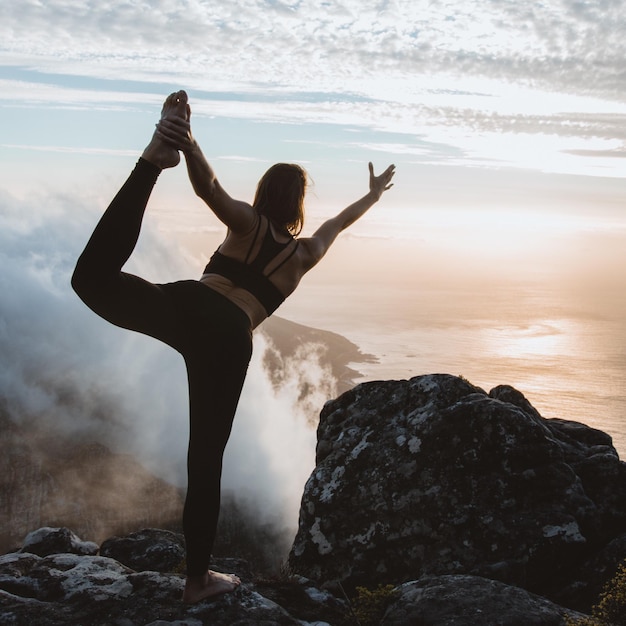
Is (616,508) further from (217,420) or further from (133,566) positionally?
(133,566)

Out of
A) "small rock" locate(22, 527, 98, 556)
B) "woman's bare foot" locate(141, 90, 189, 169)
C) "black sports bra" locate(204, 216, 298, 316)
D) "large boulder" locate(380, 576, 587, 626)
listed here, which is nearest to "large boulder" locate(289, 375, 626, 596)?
"large boulder" locate(380, 576, 587, 626)

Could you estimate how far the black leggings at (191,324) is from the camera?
4.71 metres

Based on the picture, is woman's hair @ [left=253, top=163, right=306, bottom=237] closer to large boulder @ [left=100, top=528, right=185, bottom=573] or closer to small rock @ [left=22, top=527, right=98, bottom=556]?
large boulder @ [left=100, top=528, right=185, bottom=573]

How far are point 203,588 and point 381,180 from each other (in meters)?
5.25

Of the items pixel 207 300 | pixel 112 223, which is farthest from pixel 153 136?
pixel 207 300

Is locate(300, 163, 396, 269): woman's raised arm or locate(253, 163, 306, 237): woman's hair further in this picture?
locate(300, 163, 396, 269): woman's raised arm

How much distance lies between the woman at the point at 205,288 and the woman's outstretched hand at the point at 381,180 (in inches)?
64.6

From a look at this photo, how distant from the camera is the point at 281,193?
5.92m

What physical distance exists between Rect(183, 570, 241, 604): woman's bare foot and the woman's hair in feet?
12.2

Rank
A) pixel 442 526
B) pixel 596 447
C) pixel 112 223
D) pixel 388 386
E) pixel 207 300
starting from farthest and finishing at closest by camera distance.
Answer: pixel 388 386 < pixel 596 447 < pixel 442 526 < pixel 207 300 < pixel 112 223

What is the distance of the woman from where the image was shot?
4.81m

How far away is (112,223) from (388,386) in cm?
665

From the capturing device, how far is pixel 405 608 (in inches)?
246

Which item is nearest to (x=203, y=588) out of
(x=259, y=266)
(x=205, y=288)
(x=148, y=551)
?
(x=205, y=288)
